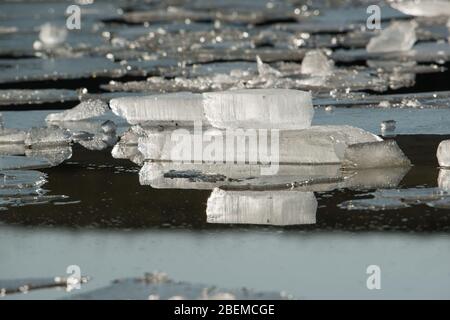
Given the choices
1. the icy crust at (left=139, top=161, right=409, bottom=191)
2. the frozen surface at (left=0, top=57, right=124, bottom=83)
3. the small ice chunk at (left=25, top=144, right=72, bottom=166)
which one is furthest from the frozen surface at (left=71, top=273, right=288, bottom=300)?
the frozen surface at (left=0, top=57, right=124, bottom=83)

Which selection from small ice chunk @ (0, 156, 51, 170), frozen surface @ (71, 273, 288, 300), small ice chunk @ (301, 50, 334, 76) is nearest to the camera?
frozen surface @ (71, 273, 288, 300)

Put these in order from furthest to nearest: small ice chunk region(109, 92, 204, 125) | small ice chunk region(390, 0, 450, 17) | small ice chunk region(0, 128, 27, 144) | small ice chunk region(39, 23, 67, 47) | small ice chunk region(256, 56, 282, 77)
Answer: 1. small ice chunk region(390, 0, 450, 17)
2. small ice chunk region(39, 23, 67, 47)
3. small ice chunk region(256, 56, 282, 77)
4. small ice chunk region(0, 128, 27, 144)
5. small ice chunk region(109, 92, 204, 125)

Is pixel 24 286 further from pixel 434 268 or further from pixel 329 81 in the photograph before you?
pixel 329 81

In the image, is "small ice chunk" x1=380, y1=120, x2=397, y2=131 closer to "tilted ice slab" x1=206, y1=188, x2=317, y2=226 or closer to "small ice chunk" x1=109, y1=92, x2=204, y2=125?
"small ice chunk" x1=109, y1=92, x2=204, y2=125

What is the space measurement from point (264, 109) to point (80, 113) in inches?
73.4

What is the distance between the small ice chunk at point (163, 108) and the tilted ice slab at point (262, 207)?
4.40 ft

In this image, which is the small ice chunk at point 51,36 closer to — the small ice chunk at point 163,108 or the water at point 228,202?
the water at point 228,202

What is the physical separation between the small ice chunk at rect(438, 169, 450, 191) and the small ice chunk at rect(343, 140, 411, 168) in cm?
23

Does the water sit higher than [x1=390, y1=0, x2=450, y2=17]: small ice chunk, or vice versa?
[x1=390, y1=0, x2=450, y2=17]: small ice chunk

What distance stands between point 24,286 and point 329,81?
4924 millimetres

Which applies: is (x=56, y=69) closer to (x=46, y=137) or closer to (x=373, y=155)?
(x=46, y=137)

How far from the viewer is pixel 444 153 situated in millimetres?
5273

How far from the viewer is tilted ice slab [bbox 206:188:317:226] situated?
172 inches

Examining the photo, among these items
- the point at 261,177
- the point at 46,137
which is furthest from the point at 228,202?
the point at 46,137
